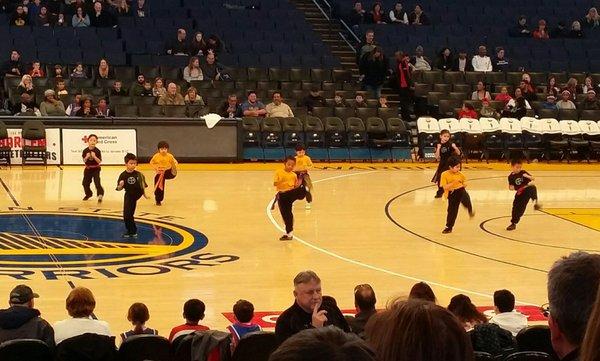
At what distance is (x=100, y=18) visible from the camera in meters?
31.7

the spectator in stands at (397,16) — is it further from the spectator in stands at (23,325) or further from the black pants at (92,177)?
the spectator in stands at (23,325)

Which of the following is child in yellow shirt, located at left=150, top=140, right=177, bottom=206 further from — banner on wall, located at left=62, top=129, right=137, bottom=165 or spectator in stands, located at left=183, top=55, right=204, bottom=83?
spectator in stands, located at left=183, top=55, right=204, bottom=83

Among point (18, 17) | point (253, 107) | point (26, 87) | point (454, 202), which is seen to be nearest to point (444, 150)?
point (454, 202)

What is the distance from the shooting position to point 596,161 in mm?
31031

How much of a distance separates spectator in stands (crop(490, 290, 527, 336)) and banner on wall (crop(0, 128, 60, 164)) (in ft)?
62.6

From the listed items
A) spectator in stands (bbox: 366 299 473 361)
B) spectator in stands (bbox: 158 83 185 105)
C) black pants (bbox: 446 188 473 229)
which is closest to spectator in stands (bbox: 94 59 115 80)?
spectator in stands (bbox: 158 83 185 105)

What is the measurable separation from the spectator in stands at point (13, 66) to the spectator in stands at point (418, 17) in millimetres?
13827

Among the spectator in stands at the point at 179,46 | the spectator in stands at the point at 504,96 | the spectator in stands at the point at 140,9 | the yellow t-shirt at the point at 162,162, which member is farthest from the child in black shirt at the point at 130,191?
the spectator in stands at the point at 504,96

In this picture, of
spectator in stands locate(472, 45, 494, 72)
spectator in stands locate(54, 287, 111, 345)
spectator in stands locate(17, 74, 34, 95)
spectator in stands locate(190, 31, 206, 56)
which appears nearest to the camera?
spectator in stands locate(54, 287, 111, 345)

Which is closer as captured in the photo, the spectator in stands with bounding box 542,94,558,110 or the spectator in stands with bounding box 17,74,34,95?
the spectator in stands with bounding box 17,74,34,95

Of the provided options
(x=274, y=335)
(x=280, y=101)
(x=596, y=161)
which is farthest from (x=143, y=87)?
(x=274, y=335)

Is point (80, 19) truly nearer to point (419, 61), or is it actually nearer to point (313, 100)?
point (313, 100)

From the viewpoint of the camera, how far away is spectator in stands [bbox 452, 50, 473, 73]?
3352 cm

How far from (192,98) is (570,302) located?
86.2ft
